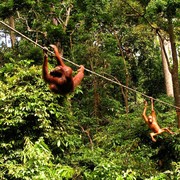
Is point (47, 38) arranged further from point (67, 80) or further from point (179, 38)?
point (67, 80)

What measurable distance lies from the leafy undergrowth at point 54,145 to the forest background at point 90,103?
16 mm

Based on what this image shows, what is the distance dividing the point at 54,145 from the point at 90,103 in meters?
3.38

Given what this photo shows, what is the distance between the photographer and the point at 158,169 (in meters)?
6.20

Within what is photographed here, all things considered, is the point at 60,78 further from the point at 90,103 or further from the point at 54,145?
the point at 90,103

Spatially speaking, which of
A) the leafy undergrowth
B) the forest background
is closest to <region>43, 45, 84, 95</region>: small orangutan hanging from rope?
the forest background

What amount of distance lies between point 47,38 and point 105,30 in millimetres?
1671

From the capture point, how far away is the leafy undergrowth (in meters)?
4.68

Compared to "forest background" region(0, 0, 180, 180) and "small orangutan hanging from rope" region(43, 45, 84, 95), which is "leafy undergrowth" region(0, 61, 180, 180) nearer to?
"forest background" region(0, 0, 180, 180)

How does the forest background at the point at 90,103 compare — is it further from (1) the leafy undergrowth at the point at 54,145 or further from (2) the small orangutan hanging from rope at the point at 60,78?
(2) the small orangutan hanging from rope at the point at 60,78

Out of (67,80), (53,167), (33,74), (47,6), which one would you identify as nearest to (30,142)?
(53,167)

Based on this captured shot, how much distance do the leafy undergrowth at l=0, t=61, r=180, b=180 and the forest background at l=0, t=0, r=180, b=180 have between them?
0.6 inches

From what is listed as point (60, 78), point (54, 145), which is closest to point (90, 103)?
point (54, 145)

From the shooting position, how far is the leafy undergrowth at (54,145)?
4684 millimetres

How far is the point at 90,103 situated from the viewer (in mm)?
8836
